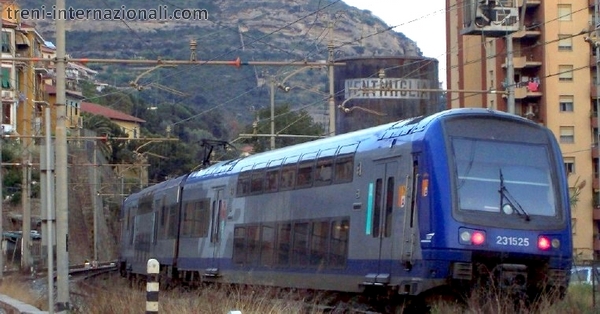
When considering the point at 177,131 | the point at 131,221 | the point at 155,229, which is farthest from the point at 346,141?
the point at 177,131

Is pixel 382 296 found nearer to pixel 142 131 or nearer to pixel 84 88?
pixel 142 131

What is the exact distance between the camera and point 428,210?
49.5 feet

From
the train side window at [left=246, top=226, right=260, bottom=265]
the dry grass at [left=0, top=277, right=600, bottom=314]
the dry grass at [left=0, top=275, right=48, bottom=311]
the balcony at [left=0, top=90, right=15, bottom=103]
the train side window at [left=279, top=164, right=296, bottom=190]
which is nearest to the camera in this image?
the dry grass at [left=0, top=277, right=600, bottom=314]

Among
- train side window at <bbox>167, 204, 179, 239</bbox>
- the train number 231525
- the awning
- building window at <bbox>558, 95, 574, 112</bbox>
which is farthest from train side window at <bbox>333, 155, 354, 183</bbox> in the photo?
the awning

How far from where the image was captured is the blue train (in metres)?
15.1

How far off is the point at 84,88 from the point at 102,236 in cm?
1642

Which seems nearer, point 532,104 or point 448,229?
point 448,229

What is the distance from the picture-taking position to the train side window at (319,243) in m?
18.7

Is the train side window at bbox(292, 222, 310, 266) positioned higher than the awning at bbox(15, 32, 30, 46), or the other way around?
the awning at bbox(15, 32, 30, 46)

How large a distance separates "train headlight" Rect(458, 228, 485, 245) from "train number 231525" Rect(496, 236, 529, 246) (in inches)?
9.3

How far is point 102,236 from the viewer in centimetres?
7281

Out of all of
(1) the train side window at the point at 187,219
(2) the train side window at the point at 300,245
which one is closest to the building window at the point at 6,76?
(1) the train side window at the point at 187,219

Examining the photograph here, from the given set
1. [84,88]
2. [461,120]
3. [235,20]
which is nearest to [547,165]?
[461,120]

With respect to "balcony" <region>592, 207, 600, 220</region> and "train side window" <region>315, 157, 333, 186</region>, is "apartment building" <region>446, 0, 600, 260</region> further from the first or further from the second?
"train side window" <region>315, 157, 333, 186</region>
